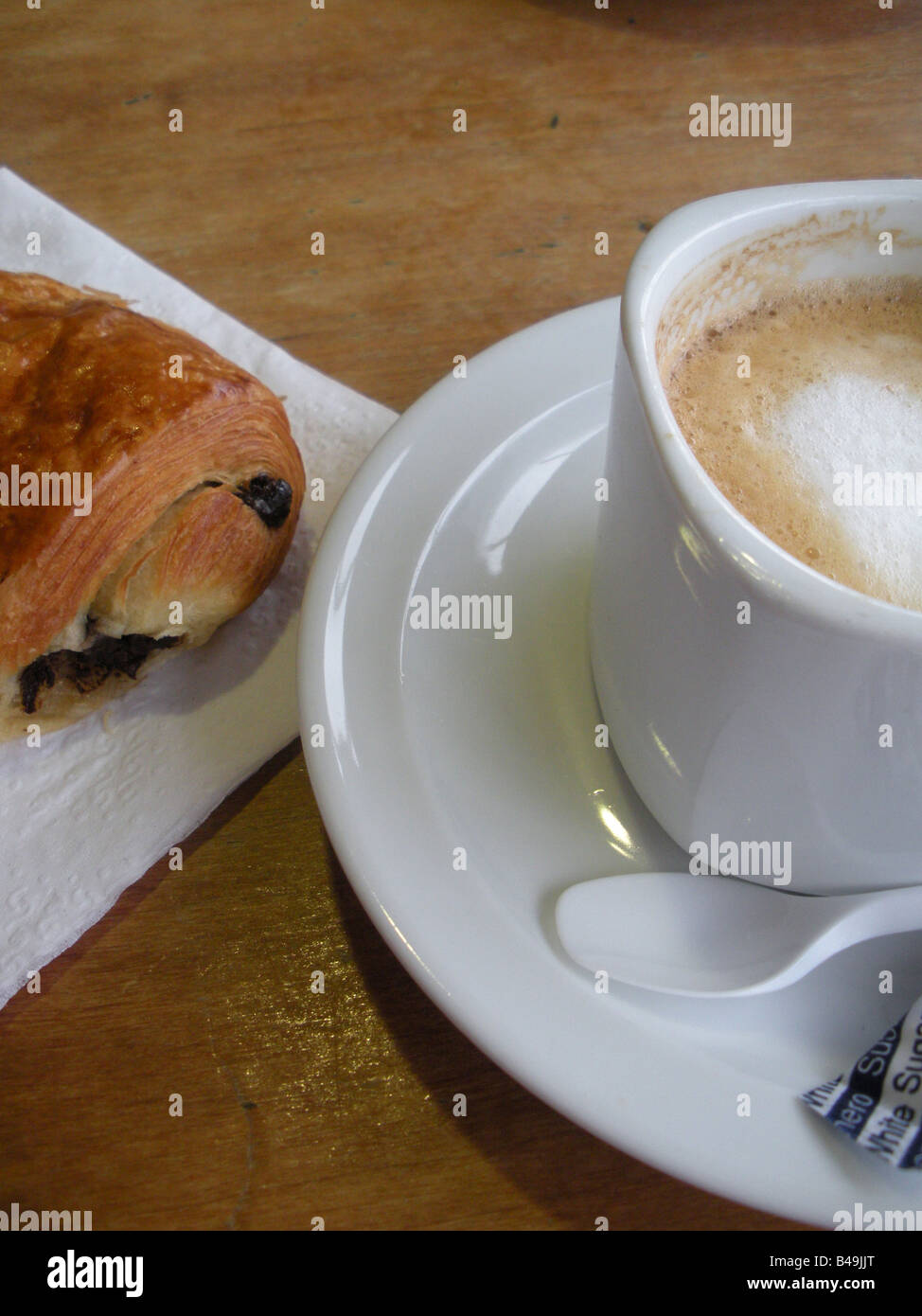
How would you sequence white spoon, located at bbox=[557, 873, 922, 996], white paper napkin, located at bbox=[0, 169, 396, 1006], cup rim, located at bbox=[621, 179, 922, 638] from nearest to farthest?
cup rim, located at bbox=[621, 179, 922, 638] < white spoon, located at bbox=[557, 873, 922, 996] < white paper napkin, located at bbox=[0, 169, 396, 1006]

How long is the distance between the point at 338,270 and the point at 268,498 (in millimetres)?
285

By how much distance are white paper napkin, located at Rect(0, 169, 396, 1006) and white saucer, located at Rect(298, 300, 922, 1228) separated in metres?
0.13

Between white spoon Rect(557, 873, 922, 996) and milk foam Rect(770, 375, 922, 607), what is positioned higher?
milk foam Rect(770, 375, 922, 607)

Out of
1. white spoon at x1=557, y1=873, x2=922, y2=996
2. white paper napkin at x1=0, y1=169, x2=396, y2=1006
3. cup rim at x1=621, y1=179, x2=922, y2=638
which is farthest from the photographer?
white paper napkin at x1=0, y1=169, x2=396, y2=1006

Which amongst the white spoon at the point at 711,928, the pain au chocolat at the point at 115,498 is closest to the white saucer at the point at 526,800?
the white spoon at the point at 711,928

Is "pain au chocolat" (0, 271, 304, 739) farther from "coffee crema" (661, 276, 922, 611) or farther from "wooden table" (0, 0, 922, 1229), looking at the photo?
"coffee crema" (661, 276, 922, 611)

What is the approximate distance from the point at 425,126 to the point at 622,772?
0.70m

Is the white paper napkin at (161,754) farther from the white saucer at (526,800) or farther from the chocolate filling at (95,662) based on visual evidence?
the white saucer at (526,800)

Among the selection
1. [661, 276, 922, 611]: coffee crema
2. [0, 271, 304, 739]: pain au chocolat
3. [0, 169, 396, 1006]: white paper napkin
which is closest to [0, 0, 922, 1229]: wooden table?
[0, 169, 396, 1006]: white paper napkin

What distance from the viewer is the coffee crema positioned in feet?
1.49

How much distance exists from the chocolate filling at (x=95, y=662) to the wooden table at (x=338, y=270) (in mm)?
119

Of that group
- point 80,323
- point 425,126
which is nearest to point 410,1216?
point 80,323

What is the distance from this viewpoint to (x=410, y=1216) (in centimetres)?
52

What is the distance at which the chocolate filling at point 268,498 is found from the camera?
692mm
